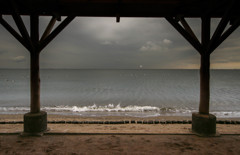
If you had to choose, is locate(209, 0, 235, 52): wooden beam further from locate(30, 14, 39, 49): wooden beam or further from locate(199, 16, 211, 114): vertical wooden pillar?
locate(30, 14, 39, 49): wooden beam

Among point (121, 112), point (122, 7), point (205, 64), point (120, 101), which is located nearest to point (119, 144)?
point (205, 64)

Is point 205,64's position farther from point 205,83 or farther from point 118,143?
point 118,143

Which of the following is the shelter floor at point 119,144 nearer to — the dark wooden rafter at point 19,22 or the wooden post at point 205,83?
the wooden post at point 205,83

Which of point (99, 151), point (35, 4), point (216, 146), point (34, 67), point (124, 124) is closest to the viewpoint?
point (99, 151)

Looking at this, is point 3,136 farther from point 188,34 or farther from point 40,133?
point 188,34

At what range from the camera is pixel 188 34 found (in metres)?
4.19

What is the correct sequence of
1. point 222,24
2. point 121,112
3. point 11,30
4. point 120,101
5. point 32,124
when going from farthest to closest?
point 120,101 → point 121,112 → point 32,124 → point 11,30 → point 222,24

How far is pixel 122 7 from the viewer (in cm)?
407

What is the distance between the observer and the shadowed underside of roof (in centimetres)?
388

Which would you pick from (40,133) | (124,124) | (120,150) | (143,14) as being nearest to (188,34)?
(143,14)

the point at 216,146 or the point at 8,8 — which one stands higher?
the point at 8,8

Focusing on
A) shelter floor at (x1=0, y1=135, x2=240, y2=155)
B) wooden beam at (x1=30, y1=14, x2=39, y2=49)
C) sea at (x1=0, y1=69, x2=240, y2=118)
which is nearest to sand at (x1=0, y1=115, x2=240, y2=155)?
shelter floor at (x1=0, y1=135, x2=240, y2=155)

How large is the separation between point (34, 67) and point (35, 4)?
5.50ft

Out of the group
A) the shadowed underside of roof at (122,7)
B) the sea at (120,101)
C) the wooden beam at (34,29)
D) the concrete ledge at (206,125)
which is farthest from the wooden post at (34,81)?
the sea at (120,101)
